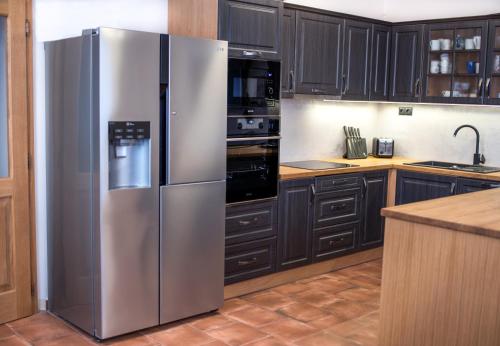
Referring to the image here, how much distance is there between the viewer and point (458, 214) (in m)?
2.85

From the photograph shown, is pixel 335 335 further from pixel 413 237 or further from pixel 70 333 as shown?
pixel 70 333

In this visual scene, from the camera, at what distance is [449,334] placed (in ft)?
8.93

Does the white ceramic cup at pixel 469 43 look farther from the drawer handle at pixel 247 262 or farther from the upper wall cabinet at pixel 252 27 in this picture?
the drawer handle at pixel 247 262

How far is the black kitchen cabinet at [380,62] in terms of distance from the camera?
17.9 feet

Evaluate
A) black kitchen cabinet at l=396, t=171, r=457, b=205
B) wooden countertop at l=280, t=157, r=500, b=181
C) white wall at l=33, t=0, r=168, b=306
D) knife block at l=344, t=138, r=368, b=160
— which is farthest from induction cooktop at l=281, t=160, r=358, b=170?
white wall at l=33, t=0, r=168, b=306

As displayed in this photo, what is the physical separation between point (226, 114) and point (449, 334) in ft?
6.31

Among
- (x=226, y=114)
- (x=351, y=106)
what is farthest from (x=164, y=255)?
(x=351, y=106)

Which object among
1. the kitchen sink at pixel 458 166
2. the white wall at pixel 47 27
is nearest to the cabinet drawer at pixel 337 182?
the kitchen sink at pixel 458 166

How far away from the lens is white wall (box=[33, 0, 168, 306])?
3729 millimetres

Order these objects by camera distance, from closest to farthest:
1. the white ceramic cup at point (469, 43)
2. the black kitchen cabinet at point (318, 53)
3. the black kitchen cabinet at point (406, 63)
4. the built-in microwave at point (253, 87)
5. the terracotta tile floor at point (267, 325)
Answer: the terracotta tile floor at point (267, 325), the built-in microwave at point (253, 87), the black kitchen cabinet at point (318, 53), the white ceramic cup at point (469, 43), the black kitchen cabinet at point (406, 63)

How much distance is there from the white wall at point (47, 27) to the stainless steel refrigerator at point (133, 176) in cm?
6

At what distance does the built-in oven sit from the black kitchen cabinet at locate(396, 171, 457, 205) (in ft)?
4.84

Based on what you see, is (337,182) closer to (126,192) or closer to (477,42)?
(477,42)

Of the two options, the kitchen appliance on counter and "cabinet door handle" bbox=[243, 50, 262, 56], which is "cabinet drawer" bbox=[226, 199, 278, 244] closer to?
"cabinet door handle" bbox=[243, 50, 262, 56]
